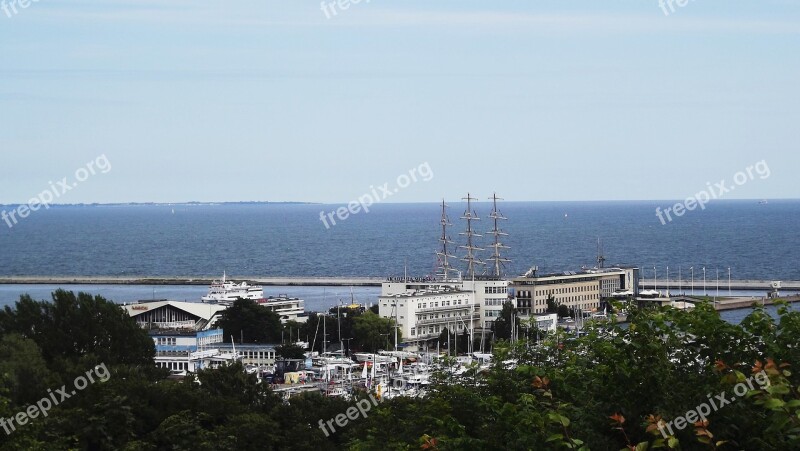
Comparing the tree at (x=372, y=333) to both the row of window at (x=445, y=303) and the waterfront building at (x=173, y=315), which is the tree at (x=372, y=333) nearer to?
the row of window at (x=445, y=303)

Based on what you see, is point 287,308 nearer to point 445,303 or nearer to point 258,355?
point 445,303

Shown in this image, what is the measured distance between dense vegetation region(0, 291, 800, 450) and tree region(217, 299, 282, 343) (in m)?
11.9

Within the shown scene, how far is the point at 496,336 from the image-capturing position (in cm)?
4178

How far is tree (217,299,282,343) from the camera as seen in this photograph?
4097 centimetres

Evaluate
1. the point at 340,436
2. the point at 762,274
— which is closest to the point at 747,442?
the point at 340,436

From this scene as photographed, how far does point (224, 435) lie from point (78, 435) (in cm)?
236

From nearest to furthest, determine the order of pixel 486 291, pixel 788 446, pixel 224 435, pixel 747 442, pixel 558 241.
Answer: pixel 788 446 → pixel 747 442 → pixel 224 435 → pixel 486 291 → pixel 558 241

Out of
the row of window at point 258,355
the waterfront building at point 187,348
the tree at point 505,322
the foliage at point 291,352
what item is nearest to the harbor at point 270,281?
the tree at point 505,322

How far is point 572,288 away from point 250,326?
1753cm

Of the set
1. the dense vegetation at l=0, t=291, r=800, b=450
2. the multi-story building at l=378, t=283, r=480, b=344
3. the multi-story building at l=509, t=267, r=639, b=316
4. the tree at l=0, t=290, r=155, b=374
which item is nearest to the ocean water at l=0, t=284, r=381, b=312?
the multi-story building at l=509, t=267, r=639, b=316

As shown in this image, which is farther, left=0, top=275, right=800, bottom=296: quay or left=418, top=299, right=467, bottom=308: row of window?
left=0, top=275, right=800, bottom=296: quay

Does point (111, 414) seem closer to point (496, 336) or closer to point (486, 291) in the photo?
point (496, 336)

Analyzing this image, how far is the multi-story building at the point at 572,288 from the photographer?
4997cm

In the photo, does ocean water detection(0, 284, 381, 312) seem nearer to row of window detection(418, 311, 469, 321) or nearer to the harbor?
the harbor
